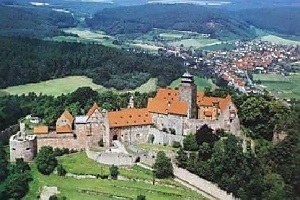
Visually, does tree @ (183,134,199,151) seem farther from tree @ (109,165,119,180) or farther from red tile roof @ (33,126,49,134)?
red tile roof @ (33,126,49,134)

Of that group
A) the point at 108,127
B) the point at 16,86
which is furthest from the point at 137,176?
the point at 16,86

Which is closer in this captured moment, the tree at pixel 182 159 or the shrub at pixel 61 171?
the tree at pixel 182 159

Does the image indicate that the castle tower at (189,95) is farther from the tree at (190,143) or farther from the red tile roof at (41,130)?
the red tile roof at (41,130)

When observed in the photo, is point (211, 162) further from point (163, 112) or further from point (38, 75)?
point (38, 75)

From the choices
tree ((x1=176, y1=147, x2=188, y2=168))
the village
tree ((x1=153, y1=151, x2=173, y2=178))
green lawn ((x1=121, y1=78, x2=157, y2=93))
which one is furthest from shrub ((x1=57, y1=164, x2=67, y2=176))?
the village

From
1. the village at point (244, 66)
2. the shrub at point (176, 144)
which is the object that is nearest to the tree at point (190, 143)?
the shrub at point (176, 144)
